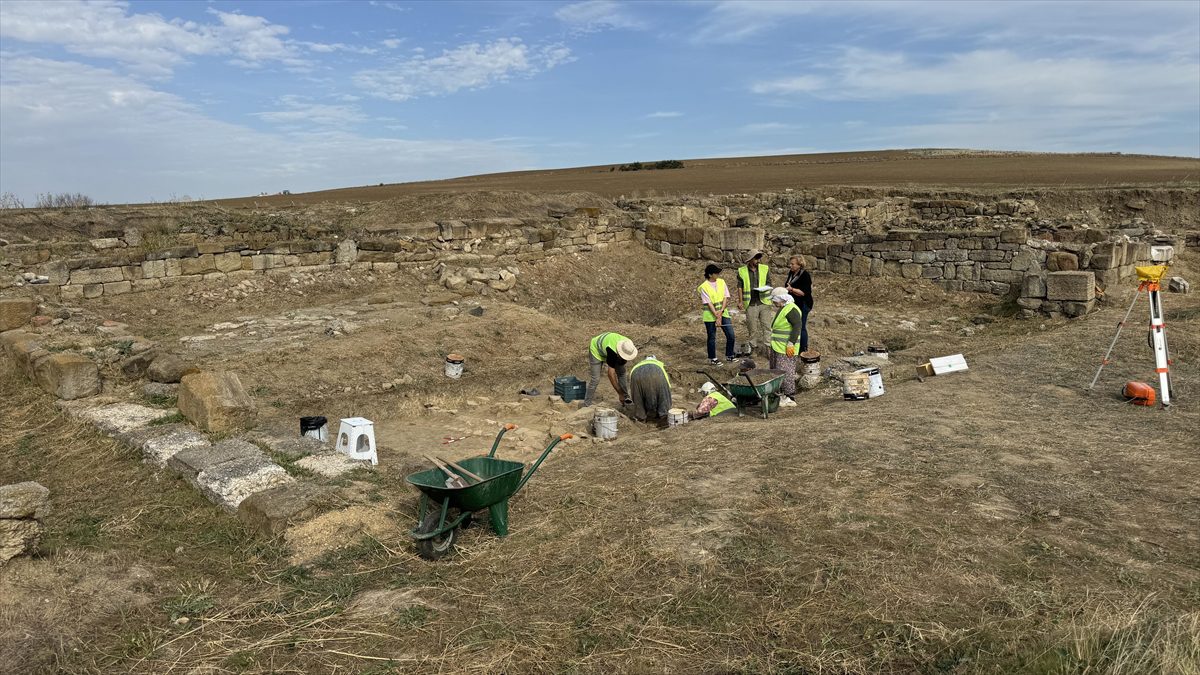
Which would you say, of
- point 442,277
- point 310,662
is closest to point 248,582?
point 310,662

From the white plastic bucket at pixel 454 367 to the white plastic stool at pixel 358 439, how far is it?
10.5 feet

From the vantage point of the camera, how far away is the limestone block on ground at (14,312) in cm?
988

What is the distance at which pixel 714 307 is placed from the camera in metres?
10.7

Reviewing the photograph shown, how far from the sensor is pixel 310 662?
3.38 metres

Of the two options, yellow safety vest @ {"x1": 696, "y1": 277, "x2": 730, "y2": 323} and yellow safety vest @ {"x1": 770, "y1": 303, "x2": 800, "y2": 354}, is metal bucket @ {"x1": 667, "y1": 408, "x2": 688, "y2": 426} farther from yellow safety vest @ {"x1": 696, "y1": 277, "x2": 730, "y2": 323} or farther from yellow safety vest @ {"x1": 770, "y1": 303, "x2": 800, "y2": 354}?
yellow safety vest @ {"x1": 696, "y1": 277, "x2": 730, "y2": 323}

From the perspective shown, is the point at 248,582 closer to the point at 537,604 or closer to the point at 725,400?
the point at 537,604

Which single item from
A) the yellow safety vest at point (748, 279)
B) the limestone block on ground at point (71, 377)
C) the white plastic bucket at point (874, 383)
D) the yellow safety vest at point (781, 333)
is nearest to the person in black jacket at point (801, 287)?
the yellow safety vest at point (748, 279)

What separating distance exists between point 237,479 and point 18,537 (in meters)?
1.26

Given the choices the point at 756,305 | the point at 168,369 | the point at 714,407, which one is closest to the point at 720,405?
the point at 714,407

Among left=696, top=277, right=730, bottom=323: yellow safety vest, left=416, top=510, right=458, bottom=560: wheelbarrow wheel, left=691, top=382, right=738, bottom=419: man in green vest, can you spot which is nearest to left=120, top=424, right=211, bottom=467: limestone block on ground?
left=416, top=510, right=458, bottom=560: wheelbarrow wheel

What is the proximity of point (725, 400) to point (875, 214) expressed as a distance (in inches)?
497

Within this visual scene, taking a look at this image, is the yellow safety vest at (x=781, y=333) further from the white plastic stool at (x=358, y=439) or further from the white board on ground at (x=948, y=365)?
the white plastic stool at (x=358, y=439)

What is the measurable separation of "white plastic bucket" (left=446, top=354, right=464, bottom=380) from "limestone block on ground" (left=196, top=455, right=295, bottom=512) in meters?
4.43

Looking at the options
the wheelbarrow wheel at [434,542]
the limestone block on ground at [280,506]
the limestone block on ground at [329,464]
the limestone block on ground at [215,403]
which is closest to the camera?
the wheelbarrow wheel at [434,542]
